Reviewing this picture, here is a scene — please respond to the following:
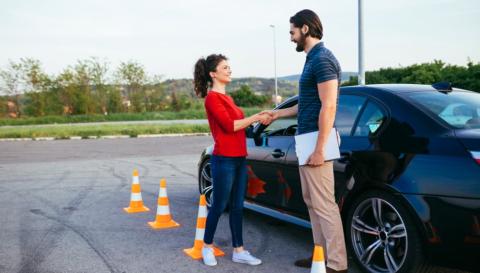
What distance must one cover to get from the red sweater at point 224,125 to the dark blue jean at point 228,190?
0.27ft

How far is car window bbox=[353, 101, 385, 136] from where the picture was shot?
370 cm

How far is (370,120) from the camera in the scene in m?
3.80

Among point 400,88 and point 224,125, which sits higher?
point 400,88

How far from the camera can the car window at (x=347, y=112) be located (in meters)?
3.96

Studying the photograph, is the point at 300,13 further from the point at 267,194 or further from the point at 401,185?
the point at 267,194

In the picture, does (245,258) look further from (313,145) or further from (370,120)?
(370,120)

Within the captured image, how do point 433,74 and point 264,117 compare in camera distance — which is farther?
point 433,74

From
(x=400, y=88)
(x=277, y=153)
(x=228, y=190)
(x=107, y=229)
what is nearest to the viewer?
(x=400, y=88)

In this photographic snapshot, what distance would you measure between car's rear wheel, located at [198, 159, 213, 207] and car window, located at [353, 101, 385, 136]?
8.25ft

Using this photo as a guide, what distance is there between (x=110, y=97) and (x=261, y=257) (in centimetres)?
3377

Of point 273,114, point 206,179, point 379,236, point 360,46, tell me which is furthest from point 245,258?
point 360,46

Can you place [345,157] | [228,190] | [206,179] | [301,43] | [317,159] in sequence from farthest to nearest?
[206,179] → [228,190] → [345,157] → [301,43] → [317,159]

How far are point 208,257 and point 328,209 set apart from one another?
1211mm

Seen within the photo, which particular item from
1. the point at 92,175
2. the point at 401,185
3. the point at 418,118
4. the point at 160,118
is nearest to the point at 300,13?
the point at 418,118
